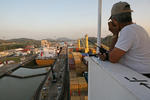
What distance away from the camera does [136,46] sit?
0.66 meters

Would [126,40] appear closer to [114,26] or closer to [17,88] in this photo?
[114,26]

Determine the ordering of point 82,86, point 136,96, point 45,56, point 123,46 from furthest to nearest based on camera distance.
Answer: point 45,56, point 82,86, point 123,46, point 136,96

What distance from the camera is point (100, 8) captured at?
5.06 ft

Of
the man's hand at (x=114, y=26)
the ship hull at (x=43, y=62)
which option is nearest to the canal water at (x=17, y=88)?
the ship hull at (x=43, y=62)

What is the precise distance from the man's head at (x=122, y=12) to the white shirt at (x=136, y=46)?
12cm

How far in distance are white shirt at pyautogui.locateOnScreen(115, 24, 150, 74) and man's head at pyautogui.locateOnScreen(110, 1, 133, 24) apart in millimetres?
118

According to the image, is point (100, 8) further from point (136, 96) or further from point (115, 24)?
point (136, 96)

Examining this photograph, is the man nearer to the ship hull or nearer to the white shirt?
the white shirt

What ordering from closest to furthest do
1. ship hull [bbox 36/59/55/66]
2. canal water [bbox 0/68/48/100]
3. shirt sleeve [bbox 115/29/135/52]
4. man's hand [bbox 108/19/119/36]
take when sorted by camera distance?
shirt sleeve [bbox 115/29/135/52]
man's hand [bbox 108/19/119/36]
canal water [bbox 0/68/48/100]
ship hull [bbox 36/59/55/66]

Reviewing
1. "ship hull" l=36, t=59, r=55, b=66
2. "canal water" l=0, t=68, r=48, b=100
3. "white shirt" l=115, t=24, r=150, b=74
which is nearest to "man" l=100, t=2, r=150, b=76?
"white shirt" l=115, t=24, r=150, b=74

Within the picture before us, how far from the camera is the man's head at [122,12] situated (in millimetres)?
724

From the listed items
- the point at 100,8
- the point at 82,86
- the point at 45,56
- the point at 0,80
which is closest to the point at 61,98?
the point at 82,86

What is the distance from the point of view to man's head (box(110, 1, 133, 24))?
72cm

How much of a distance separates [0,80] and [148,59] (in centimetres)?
1573
